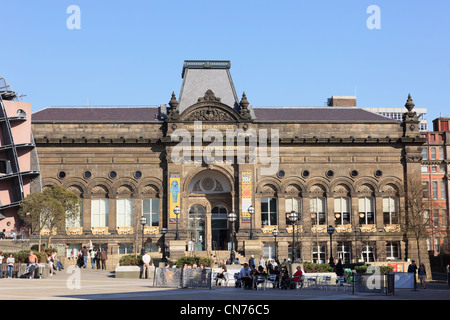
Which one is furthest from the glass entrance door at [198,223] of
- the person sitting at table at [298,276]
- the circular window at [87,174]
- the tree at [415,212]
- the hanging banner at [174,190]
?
the person sitting at table at [298,276]

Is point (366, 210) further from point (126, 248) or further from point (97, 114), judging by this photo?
point (97, 114)

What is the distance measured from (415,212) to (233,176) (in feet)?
61.4

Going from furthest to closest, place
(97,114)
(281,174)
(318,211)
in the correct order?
(97,114) < (318,211) < (281,174)

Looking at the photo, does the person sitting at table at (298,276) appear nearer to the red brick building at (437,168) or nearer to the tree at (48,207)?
the tree at (48,207)

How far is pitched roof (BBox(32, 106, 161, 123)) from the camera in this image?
72.9m

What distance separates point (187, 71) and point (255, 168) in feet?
45.8

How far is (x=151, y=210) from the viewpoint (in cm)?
7062

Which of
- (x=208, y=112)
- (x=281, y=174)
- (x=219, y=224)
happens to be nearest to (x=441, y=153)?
(x=281, y=174)

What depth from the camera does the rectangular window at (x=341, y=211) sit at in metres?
71.8

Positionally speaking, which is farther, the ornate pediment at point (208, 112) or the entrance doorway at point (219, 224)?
the entrance doorway at point (219, 224)

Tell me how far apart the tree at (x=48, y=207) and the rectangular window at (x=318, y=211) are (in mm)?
24154

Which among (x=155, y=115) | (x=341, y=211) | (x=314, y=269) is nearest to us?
(x=314, y=269)
